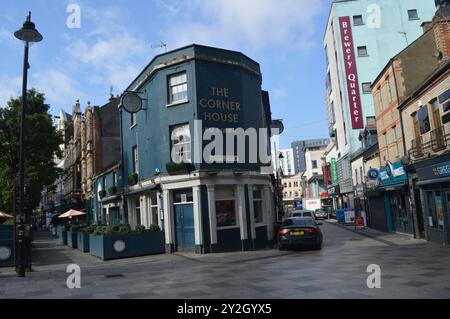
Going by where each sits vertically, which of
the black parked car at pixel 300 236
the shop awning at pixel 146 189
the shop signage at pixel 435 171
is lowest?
the black parked car at pixel 300 236

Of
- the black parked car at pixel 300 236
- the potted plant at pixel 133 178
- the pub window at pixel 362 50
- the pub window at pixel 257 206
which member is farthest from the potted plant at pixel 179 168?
the pub window at pixel 362 50

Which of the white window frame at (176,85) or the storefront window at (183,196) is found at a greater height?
the white window frame at (176,85)

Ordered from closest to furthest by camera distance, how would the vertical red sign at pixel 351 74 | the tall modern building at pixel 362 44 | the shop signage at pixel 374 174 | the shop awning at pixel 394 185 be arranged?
1. the shop awning at pixel 394 185
2. the shop signage at pixel 374 174
3. the vertical red sign at pixel 351 74
4. the tall modern building at pixel 362 44

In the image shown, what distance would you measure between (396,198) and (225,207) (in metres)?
11.8

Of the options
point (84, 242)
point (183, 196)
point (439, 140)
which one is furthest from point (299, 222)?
point (84, 242)

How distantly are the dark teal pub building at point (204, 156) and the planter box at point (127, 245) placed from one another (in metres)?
0.62

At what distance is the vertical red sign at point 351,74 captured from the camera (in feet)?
127

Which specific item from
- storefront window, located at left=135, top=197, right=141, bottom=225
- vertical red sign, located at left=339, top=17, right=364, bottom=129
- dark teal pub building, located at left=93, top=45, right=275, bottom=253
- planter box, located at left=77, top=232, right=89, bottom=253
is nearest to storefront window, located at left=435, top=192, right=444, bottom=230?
Answer: dark teal pub building, located at left=93, top=45, right=275, bottom=253

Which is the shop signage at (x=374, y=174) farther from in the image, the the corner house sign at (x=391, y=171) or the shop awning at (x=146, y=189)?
the shop awning at (x=146, y=189)

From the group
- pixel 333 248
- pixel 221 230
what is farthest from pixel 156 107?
pixel 333 248

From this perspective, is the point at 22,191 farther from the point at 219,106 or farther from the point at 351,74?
the point at 351,74

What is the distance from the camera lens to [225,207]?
1853 cm

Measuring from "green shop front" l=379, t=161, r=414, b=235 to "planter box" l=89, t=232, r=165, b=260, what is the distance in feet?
43.3
